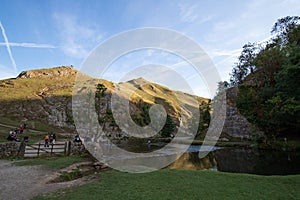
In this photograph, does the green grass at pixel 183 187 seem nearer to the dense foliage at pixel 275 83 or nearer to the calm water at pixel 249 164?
the calm water at pixel 249 164

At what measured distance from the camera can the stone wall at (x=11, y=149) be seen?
59.1 feet

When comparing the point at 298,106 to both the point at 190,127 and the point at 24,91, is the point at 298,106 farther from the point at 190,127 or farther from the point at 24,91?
the point at 24,91

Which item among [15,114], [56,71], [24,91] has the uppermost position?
[56,71]

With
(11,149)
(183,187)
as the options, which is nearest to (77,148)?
(11,149)

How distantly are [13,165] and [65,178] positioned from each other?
5.73 metres

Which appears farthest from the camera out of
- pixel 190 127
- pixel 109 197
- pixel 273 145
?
pixel 190 127

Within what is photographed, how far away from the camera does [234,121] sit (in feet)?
171

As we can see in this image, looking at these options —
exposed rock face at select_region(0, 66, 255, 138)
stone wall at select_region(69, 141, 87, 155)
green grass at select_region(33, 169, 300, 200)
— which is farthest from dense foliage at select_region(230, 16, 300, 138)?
stone wall at select_region(69, 141, 87, 155)

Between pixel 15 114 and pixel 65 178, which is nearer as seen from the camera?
pixel 65 178

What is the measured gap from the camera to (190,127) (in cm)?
8319

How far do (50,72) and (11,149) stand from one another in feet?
406

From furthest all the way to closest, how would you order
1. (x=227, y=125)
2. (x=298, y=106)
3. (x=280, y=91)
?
(x=227, y=125) < (x=280, y=91) < (x=298, y=106)

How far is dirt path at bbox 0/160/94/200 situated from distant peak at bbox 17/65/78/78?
121 m

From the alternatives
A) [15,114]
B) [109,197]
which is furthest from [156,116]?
[109,197]
